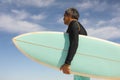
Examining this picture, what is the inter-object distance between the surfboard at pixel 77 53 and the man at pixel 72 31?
1.19 ft

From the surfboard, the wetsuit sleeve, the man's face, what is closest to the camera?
the wetsuit sleeve

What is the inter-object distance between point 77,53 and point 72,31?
2.32 feet

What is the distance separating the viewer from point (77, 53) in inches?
172

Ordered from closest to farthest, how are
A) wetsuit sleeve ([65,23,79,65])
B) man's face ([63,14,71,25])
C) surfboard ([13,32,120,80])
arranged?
wetsuit sleeve ([65,23,79,65]) → man's face ([63,14,71,25]) → surfboard ([13,32,120,80])

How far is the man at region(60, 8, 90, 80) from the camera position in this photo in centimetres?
379

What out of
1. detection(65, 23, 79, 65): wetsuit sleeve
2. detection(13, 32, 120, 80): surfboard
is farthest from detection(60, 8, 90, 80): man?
detection(13, 32, 120, 80): surfboard

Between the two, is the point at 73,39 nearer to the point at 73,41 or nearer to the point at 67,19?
the point at 73,41

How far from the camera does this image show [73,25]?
3.80 m

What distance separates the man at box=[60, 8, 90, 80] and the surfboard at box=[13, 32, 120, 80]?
1.19ft

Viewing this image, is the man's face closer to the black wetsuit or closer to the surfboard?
the black wetsuit

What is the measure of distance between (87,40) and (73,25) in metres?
0.85

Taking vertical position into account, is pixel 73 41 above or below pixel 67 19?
below

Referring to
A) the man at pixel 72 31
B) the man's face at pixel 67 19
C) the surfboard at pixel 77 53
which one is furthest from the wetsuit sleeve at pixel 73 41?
the surfboard at pixel 77 53

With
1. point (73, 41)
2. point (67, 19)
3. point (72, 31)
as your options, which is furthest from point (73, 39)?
point (67, 19)
